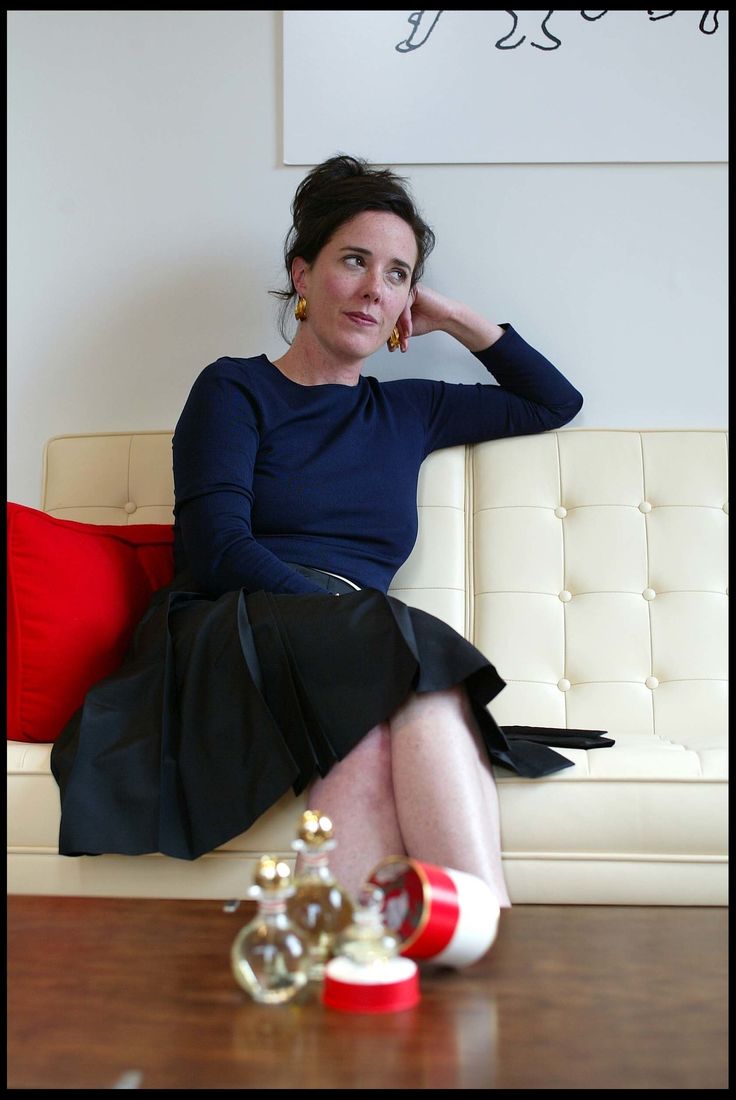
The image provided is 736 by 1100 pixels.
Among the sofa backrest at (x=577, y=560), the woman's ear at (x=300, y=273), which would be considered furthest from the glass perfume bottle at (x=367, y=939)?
the woman's ear at (x=300, y=273)

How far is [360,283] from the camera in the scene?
213 cm

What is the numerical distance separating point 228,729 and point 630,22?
190 centimetres

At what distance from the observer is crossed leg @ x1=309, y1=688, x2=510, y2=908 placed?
1.28 m

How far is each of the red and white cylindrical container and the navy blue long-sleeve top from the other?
3.20 feet

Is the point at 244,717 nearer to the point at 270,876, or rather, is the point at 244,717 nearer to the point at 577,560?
the point at 270,876

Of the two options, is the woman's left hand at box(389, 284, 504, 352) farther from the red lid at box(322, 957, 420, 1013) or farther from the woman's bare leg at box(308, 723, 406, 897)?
the red lid at box(322, 957, 420, 1013)

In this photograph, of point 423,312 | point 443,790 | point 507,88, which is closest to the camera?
point 443,790

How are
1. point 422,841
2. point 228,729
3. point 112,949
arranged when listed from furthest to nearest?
point 228,729 → point 422,841 → point 112,949

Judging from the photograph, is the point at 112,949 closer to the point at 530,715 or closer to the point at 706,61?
the point at 530,715

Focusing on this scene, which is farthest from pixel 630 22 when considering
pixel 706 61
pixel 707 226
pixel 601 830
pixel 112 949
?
pixel 112 949

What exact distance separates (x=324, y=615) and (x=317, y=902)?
755 millimetres

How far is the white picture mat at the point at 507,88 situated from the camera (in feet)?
7.96

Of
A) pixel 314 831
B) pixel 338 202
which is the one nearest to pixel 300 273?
pixel 338 202

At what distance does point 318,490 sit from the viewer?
203 cm
